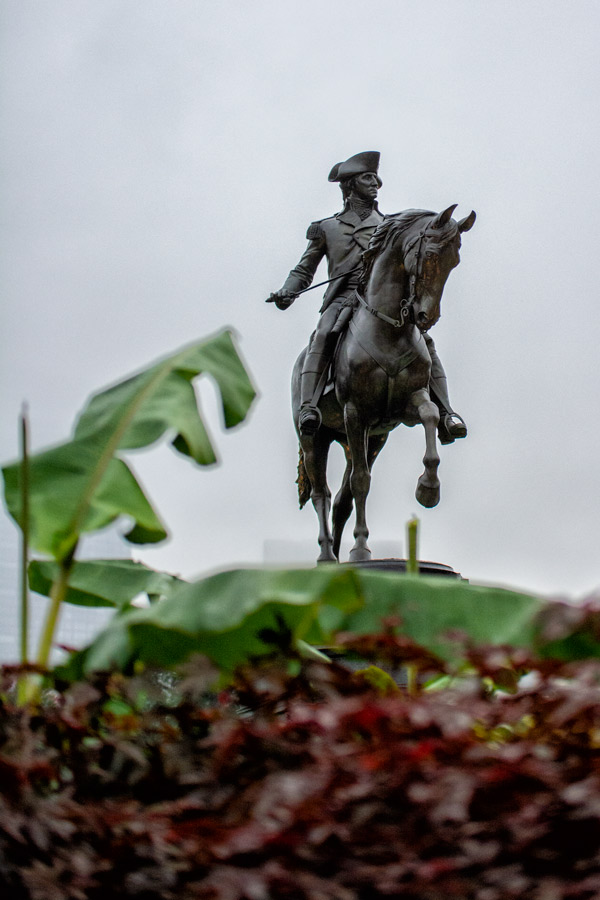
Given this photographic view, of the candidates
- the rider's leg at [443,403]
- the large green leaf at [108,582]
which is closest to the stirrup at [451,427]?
the rider's leg at [443,403]

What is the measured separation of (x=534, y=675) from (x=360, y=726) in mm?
204

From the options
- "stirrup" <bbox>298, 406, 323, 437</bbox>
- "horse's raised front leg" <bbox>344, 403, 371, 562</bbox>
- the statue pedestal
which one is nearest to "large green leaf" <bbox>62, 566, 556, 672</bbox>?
the statue pedestal

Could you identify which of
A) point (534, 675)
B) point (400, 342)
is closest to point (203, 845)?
point (534, 675)

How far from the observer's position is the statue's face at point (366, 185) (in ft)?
33.9

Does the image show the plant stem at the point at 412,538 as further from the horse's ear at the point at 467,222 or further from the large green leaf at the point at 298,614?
the horse's ear at the point at 467,222

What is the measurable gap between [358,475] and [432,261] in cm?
198

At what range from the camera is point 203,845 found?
0.91m

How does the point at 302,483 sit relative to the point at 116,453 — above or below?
below

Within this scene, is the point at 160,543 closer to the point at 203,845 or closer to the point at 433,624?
the point at 433,624

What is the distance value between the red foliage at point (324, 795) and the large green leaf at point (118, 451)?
428 millimetres

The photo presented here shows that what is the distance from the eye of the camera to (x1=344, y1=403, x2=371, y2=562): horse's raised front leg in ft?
31.0

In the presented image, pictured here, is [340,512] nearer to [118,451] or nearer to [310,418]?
[310,418]

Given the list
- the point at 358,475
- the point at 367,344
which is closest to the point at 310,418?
the point at 358,475

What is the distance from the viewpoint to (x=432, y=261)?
855 centimetres
